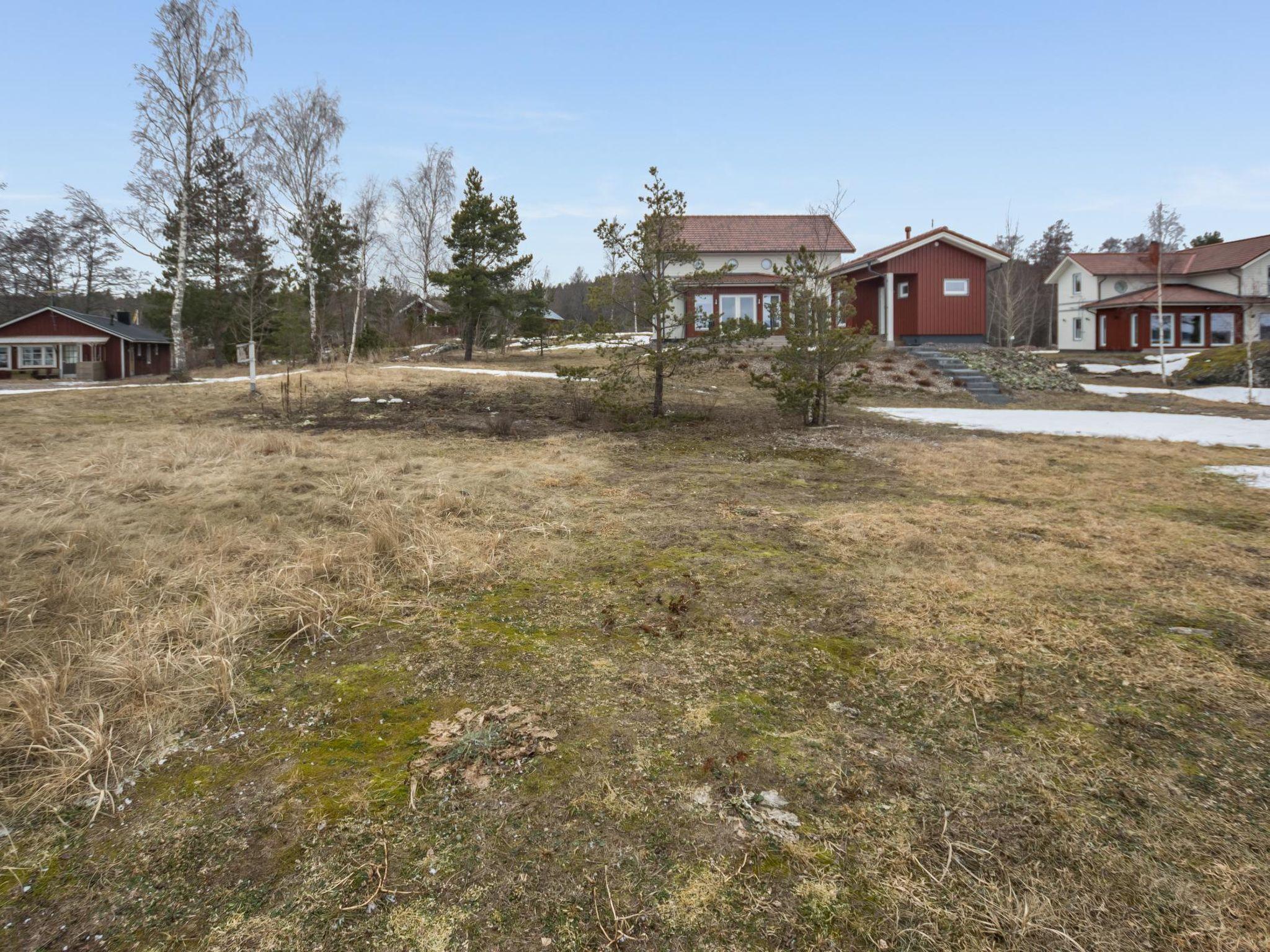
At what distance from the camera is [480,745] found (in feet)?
8.41

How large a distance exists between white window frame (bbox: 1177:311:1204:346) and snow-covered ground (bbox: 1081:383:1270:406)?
1635 centimetres

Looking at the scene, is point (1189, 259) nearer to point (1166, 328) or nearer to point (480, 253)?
point (1166, 328)

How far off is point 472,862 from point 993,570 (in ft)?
12.2

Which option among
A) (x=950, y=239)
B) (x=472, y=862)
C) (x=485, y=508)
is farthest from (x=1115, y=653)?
(x=950, y=239)

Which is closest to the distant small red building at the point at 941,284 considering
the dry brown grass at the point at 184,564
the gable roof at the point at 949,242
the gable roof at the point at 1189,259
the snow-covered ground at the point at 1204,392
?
the gable roof at the point at 949,242

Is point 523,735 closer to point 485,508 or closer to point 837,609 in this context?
point 837,609

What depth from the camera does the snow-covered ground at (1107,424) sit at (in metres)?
10.9

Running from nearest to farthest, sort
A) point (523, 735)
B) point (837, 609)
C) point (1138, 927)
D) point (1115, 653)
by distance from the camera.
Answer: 1. point (1138, 927)
2. point (523, 735)
3. point (1115, 653)
4. point (837, 609)

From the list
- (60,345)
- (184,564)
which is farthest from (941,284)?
(60,345)

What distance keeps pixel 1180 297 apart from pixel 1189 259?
6.84 m

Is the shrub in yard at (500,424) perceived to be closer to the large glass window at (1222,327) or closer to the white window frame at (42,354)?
the white window frame at (42,354)

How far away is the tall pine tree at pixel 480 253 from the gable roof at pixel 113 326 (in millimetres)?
17702

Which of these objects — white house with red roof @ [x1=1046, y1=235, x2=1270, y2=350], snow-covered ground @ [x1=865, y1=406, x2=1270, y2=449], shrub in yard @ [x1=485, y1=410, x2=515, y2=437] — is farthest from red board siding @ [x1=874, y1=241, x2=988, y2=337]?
shrub in yard @ [x1=485, y1=410, x2=515, y2=437]

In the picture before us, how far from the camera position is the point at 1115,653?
10.7ft
